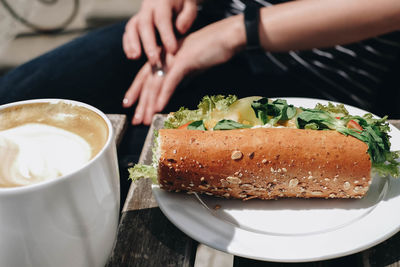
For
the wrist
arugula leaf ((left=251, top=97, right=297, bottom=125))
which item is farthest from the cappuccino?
the wrist

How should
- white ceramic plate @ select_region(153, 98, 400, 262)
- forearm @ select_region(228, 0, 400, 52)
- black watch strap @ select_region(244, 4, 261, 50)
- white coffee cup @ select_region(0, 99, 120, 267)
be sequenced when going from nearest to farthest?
white coffee cup @ select_region(0, 99, 120, 267) → white ceramic plate @ select_region(153, 98, 400, 262) → forearm @ select_region(228, 0, 400, 52) → black watch strap @ select_region(244, 4, 261, 50)

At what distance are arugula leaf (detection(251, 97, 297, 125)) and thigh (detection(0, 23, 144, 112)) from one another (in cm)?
82

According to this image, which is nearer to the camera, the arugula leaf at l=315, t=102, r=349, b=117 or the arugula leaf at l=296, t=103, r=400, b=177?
the arugula leaf at l=296, t=103, r=400, b=177

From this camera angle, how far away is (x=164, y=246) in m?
0.81

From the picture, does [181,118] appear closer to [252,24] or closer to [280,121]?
[280,121]

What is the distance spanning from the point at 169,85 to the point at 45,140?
1018 millimetres

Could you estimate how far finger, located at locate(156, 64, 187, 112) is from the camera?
A: 1640 mm

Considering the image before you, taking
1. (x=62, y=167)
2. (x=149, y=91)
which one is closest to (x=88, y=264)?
(x=62, y=167)

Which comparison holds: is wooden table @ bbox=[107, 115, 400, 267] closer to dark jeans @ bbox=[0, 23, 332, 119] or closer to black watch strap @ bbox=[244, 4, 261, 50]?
dark jeans @ bbox=[0, 23, 332, 119]

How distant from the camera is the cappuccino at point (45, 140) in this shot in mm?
592

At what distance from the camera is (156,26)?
5.69ft

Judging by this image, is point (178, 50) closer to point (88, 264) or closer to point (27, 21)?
point (88, 264)

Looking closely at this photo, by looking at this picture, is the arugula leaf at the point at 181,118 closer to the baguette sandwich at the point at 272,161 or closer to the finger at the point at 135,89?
the baguette sandwich at the point at 272,161

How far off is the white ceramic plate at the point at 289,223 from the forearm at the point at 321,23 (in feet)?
2.54
